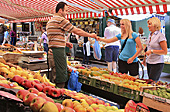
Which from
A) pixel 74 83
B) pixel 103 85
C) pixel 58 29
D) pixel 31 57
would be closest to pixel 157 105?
pixel 103 85

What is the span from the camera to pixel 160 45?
3328 millimetres

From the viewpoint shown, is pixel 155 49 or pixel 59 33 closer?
pixel 59 33

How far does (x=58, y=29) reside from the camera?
3.23 metres

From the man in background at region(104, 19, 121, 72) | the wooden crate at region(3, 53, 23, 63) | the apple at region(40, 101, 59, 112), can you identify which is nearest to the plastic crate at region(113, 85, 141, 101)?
the apple at region(40, 101, 59, 112)

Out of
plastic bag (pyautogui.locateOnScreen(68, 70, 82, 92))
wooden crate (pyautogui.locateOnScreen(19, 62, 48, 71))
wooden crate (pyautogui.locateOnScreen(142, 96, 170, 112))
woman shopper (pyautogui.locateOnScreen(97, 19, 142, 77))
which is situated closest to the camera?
wooden crate (pyautogui.locateOnScreen(142, 96, 170, 112))

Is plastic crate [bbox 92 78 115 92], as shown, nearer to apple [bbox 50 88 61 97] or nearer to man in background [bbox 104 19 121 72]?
apple [bbox 50 88 61 97]

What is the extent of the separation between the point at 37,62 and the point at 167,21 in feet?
27.3

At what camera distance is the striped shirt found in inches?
126

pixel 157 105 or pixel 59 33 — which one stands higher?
pixel 59 33

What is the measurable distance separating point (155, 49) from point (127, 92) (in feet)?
3.46

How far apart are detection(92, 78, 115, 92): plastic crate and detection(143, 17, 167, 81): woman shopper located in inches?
34.5

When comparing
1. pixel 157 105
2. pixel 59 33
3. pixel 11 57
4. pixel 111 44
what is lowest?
pixel 157 105

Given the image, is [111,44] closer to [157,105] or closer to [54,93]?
[157,105]

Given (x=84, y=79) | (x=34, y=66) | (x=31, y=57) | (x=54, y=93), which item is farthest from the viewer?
(x=31, y=57)
